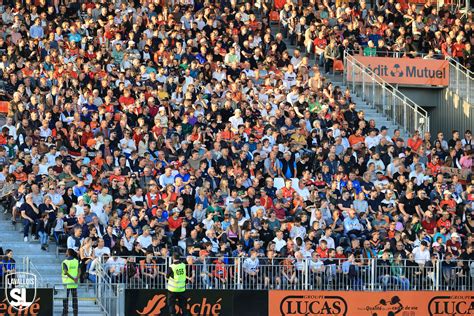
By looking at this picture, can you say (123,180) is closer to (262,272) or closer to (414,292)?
(262,272)

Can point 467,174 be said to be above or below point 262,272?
→ above

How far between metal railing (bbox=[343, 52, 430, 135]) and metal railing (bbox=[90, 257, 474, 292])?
8.72 m

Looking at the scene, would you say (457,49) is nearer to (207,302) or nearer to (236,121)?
(236,121)

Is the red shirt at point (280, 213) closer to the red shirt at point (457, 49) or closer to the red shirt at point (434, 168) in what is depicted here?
the red shirt at point (434, 168)

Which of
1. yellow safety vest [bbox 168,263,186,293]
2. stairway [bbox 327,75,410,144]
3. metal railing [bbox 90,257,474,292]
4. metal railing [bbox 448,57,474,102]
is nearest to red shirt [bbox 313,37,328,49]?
stairway [bbox 327,75,410,144]

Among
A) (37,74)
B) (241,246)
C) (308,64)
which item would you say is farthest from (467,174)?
(37,74)

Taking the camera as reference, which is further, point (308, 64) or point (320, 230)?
point (308, 64)

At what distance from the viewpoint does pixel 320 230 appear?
33719 mm

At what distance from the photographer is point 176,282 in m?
29.9

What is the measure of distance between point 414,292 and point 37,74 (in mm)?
11241

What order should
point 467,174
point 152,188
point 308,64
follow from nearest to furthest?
point 152,188 < point 467,174 < point 308,64

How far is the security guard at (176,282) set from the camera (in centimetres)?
2991

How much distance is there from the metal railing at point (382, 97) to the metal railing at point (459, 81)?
71.5 inches

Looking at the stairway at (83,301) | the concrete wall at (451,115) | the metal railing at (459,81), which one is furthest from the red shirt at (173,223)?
the metal railing at (459,81)
